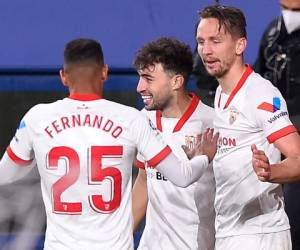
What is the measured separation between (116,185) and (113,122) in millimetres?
258

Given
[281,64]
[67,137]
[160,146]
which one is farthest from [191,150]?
[281,64]

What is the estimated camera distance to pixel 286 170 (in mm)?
4062

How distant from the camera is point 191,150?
436cm

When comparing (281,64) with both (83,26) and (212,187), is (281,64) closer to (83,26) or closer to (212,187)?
Result: (212,187)

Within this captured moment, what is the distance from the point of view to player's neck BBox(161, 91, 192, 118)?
478 centimetres

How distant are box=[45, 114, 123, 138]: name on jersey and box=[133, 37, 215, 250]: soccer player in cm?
66

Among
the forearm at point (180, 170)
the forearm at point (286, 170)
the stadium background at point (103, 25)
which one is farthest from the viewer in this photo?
the stadium background at point (103, 25)

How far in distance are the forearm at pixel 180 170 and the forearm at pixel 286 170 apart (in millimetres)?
330

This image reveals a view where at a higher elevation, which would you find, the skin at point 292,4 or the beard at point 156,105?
the skin at point 292,4

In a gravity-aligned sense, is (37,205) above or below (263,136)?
below

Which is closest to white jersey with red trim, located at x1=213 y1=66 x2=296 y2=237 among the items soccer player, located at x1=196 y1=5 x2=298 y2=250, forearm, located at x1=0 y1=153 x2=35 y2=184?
soccer player, located at x1=196 y1=5 x2=298 y2=250

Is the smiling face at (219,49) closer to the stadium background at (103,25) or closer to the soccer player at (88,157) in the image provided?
the soccer player at (88,157)

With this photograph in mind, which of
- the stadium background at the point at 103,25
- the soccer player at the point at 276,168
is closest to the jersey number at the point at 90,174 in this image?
the soccer player at the point at 276,168

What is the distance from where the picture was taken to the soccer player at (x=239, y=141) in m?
4.37
